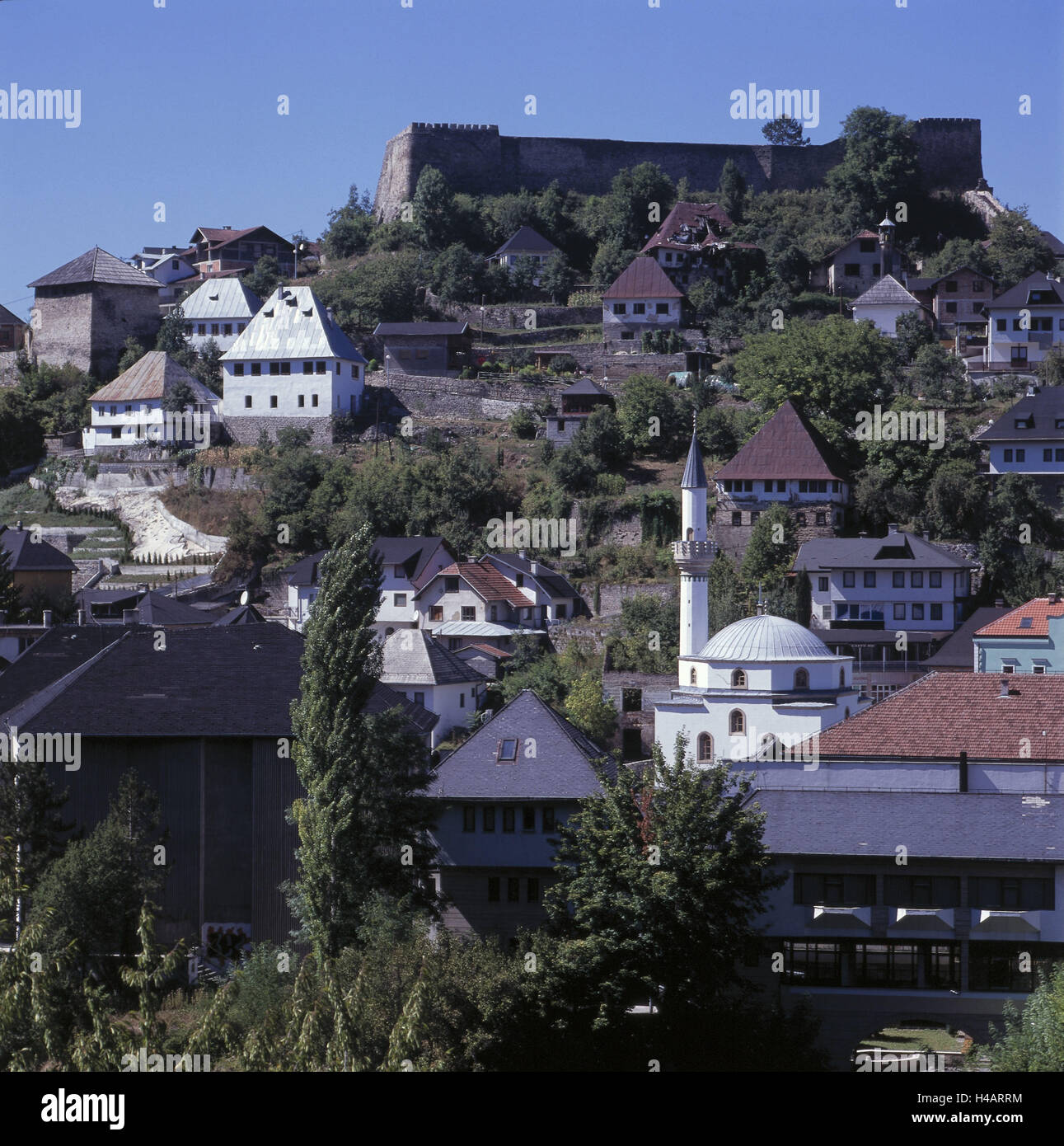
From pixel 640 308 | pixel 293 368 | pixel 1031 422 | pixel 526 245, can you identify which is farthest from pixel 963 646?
pixel 526 245

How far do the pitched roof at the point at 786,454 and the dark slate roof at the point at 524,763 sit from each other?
22750 mm

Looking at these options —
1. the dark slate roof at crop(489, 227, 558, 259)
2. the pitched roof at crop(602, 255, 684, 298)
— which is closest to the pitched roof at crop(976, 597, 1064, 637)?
the pitched roof at crop(602, 255, 684, 298)

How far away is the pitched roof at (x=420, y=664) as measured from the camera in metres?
37.8

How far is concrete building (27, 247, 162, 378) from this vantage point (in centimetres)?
6166

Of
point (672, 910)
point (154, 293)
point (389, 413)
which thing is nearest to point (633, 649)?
point (389, 413)

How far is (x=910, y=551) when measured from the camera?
43094mm

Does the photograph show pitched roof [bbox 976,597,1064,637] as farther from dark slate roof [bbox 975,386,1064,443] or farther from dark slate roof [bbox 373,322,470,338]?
dark slate roof [bbox 373,322,470,338]

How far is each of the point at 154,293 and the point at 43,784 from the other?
4411 centimetres

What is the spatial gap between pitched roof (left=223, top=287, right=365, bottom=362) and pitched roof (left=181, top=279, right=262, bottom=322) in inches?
221

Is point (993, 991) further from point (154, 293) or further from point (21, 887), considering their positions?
point (154, 293)

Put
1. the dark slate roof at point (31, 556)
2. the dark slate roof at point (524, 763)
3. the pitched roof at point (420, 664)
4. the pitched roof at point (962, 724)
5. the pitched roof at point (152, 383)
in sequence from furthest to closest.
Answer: the pitched roof at point (152, 383), the dark slate roof at point (31, 556), the pitched roof at point (420, 664), the pitched roof at point (962, 724), the dark slate roof at point (524, 763)

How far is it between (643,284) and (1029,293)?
1274 cm

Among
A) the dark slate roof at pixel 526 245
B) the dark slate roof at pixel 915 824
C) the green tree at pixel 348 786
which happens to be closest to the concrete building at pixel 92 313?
the dark slate roof at pixel 526 245

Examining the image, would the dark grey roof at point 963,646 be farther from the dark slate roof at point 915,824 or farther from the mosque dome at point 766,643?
the dark slate roof at point 915,824
